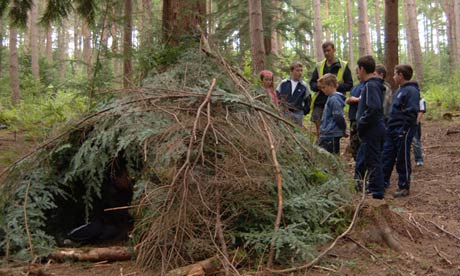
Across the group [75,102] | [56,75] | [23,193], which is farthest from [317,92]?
[56,75]

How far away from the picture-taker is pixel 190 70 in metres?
5.65

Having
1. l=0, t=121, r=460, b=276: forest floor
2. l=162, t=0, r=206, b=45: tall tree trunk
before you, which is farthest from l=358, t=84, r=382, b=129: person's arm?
l=162, t=0, r=206, b=45: tall tree trunk

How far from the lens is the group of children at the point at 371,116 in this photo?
18.7 feet

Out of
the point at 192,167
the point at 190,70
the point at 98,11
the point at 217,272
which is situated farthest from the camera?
the point at 98,11

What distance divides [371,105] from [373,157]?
68 centimetres

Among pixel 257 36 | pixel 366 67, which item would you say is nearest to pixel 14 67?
pixel 257 36

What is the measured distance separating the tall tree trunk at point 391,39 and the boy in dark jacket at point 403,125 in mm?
2850

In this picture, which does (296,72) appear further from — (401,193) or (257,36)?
(401,193)

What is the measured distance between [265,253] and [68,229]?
8.00 ft

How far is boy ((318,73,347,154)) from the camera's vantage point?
20.1 ft

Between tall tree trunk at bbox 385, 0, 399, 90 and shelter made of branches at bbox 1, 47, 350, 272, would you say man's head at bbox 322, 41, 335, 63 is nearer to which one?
tall tree trunk at bbox 385, 0, 399, 90

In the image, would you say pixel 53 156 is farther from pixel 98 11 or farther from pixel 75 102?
pixel 98 11

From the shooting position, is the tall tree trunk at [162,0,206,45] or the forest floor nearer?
the forest floor

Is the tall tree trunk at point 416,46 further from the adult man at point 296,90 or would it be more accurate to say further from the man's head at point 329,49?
the adult man at point 296,90
